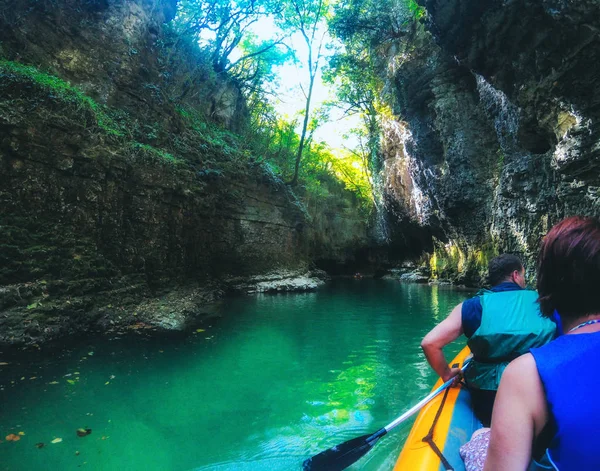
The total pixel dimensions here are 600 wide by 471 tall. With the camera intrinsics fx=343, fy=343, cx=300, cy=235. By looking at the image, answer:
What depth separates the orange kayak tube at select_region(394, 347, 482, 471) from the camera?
180 cm

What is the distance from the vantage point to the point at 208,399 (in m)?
4.14

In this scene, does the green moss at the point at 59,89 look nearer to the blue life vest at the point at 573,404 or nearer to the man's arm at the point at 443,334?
the man's arm at the point at 443,334

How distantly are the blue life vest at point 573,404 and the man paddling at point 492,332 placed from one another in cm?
115

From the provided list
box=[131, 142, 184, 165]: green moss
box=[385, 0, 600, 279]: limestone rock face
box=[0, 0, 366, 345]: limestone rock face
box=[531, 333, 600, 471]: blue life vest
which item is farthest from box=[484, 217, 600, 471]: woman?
box=[131, 142, 184, 165]: green moss

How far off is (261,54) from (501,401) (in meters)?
19.9

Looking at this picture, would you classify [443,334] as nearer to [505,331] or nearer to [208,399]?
[505,331]

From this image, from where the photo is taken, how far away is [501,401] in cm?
88

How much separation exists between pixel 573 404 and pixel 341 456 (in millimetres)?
2306

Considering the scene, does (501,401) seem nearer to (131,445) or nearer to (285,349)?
(131,445)

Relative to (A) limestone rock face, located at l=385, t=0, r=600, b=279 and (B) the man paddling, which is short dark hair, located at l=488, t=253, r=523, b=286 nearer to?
(B) the man paddling

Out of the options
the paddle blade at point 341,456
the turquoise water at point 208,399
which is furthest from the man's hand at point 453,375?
the turquoise water at point 208,399

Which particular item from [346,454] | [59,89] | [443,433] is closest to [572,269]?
[443,433]

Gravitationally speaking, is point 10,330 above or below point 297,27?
below

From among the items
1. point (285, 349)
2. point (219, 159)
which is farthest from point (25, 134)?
point (219, 159)
